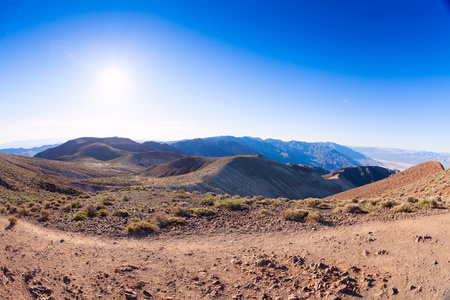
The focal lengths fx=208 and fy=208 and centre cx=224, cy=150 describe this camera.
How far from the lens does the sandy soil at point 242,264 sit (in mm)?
5066

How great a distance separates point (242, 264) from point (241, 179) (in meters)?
41.2

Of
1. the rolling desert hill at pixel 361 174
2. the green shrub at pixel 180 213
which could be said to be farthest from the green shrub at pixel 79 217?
the rolling desert hill at pixel 361 174

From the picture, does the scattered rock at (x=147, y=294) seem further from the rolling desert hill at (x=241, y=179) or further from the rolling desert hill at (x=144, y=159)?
the rolling desert hill at (x=144, y=159)

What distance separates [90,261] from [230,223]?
6601mm

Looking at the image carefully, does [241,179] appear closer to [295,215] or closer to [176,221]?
[295,215]

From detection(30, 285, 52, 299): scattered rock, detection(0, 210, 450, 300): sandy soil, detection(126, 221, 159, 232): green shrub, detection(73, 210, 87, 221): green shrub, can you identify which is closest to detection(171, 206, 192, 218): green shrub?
detection(126, 221, 159, 232): green shrub

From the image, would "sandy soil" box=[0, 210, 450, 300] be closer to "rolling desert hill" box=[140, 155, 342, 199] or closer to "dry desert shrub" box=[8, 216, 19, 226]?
"dry desert shrub" box=[8, 216, 19, 226]

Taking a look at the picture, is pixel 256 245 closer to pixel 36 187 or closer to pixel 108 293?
pixel 108 293

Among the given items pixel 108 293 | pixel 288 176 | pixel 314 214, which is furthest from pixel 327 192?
pixel 108 293

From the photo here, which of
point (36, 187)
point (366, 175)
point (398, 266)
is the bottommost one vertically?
point (366, 175)

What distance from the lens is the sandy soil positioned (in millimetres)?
5066

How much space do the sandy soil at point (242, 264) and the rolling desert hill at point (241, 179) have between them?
24.7 metres

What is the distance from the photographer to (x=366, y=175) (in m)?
109

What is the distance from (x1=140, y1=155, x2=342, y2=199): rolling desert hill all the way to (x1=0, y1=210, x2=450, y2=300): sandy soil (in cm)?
2468
